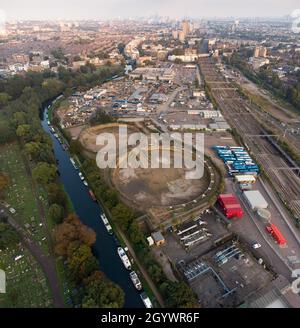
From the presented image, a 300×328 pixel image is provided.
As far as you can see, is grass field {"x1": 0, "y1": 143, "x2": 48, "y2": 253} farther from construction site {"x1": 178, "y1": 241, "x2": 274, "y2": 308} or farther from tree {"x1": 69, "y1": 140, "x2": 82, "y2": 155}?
construction site {"x1": 178, "y1": 241, "x2": 274, "y2": 308}

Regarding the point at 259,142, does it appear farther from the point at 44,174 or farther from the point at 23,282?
the point at 23,282

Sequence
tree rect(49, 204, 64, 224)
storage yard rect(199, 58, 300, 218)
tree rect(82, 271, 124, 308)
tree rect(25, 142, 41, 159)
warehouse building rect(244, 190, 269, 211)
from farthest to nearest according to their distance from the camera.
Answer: tree rect(25, 142, 41, 159), storage yard rect(199, 58, 300, 218), warehouse building rect(244, 190, 269, 211), tree rect(49, 204, 64, 224), tree rect(82, 271, 124, 308)

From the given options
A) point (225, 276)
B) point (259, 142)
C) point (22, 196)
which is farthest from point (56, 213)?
point (259, 142)

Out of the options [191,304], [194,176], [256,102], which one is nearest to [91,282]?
[191,304]

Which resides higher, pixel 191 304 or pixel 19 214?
pixel 191 304

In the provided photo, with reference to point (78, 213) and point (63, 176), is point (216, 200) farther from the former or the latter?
point (63, 176)

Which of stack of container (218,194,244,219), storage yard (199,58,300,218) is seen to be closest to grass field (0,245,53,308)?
stack of container (218,194,244,219)

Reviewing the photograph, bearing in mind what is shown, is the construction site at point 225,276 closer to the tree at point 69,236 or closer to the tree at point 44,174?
the tree at point 69,236
